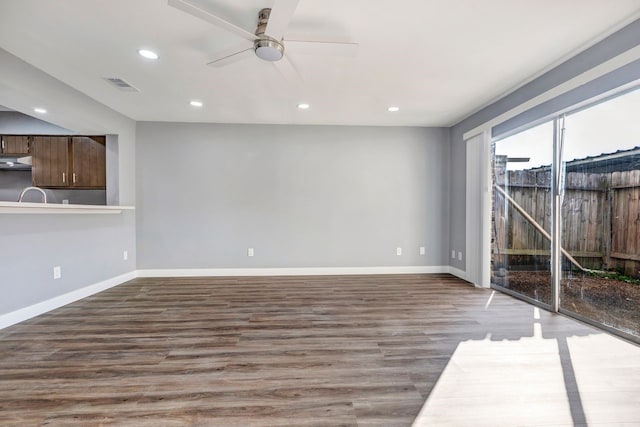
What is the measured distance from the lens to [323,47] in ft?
6.79

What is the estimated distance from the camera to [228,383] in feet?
5.71

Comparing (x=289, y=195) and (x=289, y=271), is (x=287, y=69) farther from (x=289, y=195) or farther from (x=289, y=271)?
(x=289, y=271)

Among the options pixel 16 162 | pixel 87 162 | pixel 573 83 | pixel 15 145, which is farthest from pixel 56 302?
pixel 573 83

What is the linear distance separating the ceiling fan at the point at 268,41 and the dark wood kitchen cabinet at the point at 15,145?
3.83 m

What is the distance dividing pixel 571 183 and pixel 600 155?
0.35 metres

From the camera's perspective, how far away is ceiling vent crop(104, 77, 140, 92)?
116 inches

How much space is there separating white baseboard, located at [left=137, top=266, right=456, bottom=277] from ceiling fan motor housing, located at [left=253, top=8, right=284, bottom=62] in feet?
10.6

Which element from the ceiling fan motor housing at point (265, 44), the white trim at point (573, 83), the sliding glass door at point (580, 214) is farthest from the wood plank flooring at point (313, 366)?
the ceiling fan motor housing at point (265, 44)

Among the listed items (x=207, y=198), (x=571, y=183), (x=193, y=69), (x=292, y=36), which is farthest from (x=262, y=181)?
(x=571, y=183)

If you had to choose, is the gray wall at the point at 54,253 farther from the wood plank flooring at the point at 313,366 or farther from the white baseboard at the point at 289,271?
the white baseboard at the point at 289,271

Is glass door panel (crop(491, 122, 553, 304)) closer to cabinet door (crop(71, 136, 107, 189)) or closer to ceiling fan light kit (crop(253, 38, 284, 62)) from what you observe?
ceiling fan light kit (crop(253, 38, 284, 62))

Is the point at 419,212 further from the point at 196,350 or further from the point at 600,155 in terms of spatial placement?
the point at 196,350

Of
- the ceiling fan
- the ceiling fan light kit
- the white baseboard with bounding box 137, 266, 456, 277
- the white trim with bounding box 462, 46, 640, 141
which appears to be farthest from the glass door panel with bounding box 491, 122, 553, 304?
the ceiling fan light kit

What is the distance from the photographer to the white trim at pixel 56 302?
8.43ft
